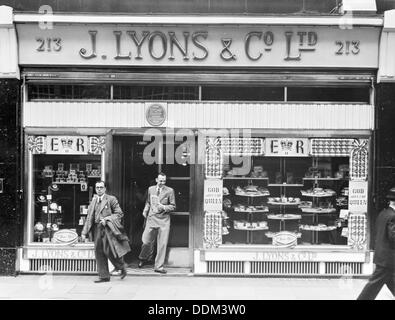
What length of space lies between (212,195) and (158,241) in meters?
1.30

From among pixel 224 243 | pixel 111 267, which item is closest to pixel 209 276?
pixel 224 243

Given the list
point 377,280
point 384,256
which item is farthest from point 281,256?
point 384,256

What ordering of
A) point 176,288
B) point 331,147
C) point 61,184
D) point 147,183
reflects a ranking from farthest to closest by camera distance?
point 147,183, point 61,184, point 331,147, point 176,288

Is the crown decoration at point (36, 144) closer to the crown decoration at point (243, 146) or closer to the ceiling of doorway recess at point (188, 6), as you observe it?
the ceiling of doorway recess at point (188, 6)

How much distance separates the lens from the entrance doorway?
36.0 feet

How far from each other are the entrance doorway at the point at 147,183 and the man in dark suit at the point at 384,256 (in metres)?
3.82

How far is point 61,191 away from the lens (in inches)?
424

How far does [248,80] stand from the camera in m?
10.5

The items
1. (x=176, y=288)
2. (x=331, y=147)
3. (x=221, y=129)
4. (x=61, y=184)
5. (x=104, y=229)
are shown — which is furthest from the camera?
(x=61, y=184)

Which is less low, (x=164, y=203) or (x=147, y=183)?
(x=147, y=183)

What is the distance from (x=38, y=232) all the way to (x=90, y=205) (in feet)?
4.68

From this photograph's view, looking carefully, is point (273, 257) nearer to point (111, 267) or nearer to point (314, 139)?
point (314, 139)

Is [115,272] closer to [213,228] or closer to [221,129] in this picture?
[213,228]

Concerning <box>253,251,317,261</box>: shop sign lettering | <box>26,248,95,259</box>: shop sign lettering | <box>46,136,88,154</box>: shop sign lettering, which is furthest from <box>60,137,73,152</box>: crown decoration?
<box>253,251,317,261</box>: shop sign lettering
